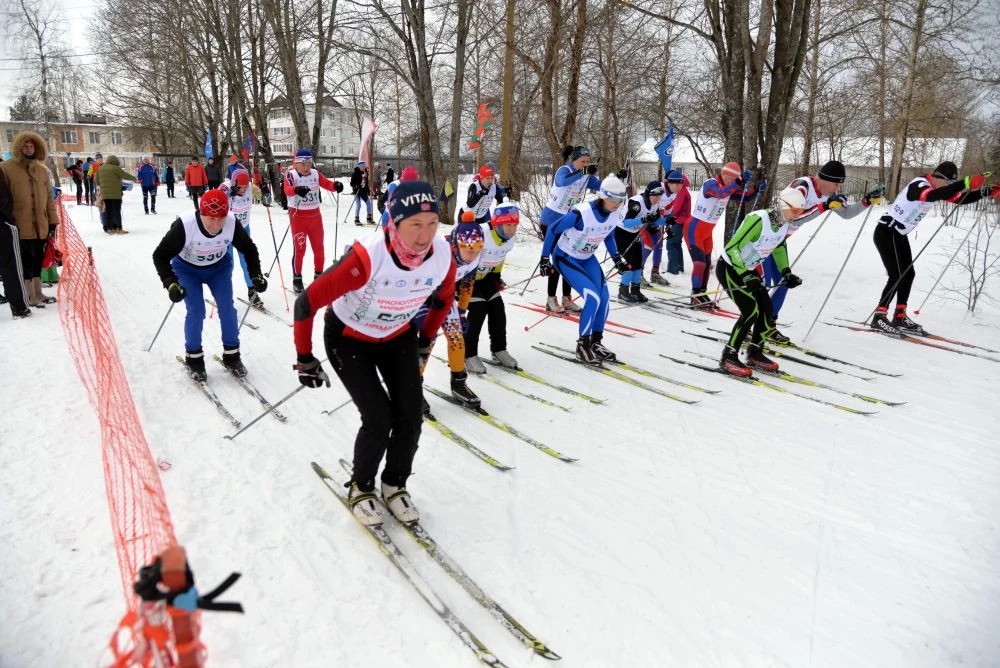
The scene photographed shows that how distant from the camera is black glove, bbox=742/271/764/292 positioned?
17.8 feet

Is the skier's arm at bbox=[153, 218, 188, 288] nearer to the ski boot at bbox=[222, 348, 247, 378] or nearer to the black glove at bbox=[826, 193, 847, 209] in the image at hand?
the ski boot at bbox=[222, 348, 247, 378]

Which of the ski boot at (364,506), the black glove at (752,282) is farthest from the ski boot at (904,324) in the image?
the ski boot at (364,506)

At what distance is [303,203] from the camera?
7.94 metres

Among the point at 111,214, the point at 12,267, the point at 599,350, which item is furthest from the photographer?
the point at 111,214

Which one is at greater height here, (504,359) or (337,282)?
(337,282)

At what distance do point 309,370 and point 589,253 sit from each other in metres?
3.52

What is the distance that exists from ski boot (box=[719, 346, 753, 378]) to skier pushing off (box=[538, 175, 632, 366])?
1052 millimetres

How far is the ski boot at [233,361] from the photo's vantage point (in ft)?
17.3

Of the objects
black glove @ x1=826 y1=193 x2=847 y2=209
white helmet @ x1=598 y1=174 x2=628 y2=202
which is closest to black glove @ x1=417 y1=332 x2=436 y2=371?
white helmet @ x1=598 y1=174 x2=628 y2=202

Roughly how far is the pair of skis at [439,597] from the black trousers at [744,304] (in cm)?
374

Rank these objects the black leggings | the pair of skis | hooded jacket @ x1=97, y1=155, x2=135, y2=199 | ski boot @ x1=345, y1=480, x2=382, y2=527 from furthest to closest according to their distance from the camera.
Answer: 1. hooded jacket @ x1=97, y1=155, x2=135, y2=199
2. the black leggings
3. ski boot @ x1=345, y1=480, x2=382, y2=527
4. the pair of skis

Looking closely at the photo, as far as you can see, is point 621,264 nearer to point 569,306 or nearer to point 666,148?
point 569,306

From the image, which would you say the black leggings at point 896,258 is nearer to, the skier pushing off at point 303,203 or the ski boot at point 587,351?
the ski boot at point 587,351

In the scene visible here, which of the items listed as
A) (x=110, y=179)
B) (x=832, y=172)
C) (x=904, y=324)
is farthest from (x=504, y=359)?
(x=110, y=179)
